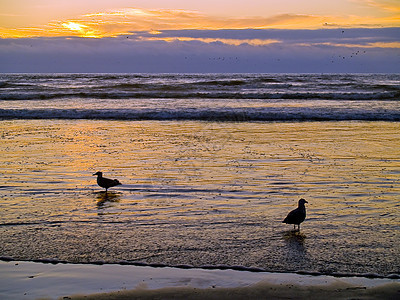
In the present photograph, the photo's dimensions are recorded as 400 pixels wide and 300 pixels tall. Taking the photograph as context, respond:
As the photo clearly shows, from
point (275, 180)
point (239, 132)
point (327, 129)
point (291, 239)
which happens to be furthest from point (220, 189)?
point (327, 129)

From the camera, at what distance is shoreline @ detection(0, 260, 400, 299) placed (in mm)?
4191

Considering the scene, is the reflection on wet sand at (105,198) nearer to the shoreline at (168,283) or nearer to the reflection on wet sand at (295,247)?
the shoreline at (168,283)

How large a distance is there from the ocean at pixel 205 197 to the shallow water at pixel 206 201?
2 cm

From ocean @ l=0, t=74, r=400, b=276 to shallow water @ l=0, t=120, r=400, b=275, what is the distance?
2 centimetres

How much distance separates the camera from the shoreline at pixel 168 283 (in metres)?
4.19

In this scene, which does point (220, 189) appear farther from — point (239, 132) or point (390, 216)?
point (239, 132)

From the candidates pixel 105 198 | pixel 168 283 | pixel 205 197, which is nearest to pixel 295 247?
pixel 168 283

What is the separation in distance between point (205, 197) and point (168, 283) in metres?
3.15

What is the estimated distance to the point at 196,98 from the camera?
102 feet

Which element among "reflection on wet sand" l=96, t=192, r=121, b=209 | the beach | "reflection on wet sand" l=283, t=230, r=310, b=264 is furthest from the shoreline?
"reflection on wet sand" l=96, t=192, r=121, b=209

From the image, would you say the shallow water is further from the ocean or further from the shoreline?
the shoreline

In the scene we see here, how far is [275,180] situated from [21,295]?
211 inches

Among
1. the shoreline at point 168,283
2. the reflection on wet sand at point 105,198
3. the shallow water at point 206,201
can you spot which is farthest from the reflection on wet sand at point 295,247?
the reflection on wet sand at point 105,198

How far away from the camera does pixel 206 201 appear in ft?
24.0
